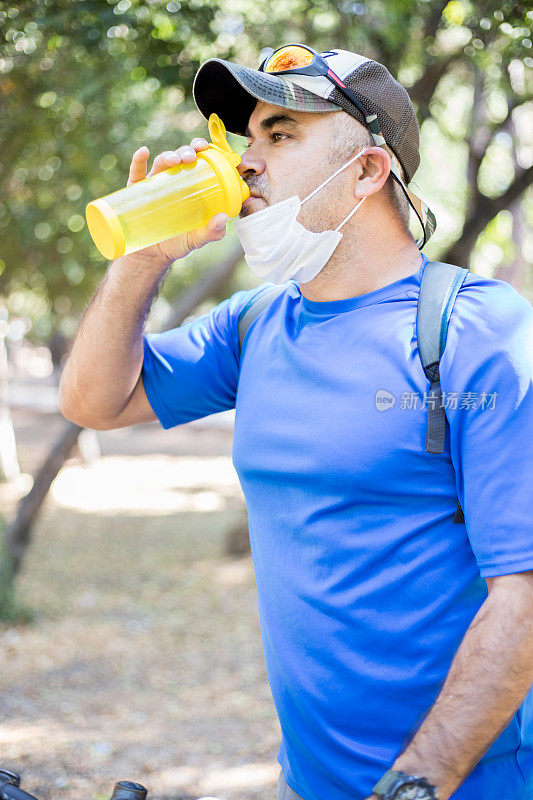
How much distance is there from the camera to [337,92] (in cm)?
176

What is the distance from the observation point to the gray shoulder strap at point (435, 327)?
148cm

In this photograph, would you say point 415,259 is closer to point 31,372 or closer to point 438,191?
point 438,191

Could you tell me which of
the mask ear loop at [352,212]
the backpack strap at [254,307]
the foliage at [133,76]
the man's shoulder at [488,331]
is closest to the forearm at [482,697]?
the man's shoulder at [488,331]

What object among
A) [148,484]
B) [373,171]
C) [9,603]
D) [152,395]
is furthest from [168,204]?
[148,484]

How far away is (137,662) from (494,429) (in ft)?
16.8

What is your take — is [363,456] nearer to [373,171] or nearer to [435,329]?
[435,329]

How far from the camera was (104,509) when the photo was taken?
1138 cm

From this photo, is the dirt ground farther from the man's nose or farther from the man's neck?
the man's nose

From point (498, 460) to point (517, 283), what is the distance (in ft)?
36.5

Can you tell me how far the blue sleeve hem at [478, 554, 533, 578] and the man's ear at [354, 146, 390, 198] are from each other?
2.94 feet

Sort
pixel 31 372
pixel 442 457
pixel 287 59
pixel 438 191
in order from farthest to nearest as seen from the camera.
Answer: pixel 31 372, pixel 438 191, pixel 287 59, pixel 442 457

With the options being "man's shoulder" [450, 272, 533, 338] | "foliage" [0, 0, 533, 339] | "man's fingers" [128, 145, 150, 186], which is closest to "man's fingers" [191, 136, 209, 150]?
"man's fingers" [128, 145, 150, 186]

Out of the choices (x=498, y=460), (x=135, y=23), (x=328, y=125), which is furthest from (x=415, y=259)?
(x=135, y=23)

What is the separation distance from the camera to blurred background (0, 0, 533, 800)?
405 centimetres
